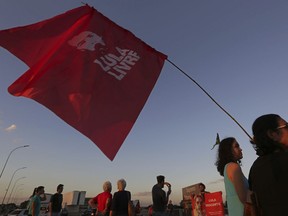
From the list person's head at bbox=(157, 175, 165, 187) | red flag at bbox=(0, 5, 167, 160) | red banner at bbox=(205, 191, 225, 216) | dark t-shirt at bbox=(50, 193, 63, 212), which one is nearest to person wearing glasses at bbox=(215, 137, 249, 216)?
red flag at bbox=(0, 5, 167, 160)

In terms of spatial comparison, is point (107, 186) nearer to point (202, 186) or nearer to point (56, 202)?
point (56, 202)

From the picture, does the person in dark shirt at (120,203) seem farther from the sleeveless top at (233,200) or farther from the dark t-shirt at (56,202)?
the sleeveless top at (233,200)

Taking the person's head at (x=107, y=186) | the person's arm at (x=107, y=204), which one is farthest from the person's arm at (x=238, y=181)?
the person's head at (x=107, y=186)

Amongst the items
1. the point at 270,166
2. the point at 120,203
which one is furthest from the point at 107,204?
the point at 270,166

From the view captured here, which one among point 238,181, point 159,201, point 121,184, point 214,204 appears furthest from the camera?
point 214,204

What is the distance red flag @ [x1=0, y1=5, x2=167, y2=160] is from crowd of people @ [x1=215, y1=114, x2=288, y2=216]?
1.41m

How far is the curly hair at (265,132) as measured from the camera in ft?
7.59

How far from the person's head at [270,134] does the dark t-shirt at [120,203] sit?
15.7ft

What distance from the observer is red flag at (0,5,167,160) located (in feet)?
12.5

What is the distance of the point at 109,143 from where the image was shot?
11.9 feet

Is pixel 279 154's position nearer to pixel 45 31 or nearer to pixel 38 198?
pixel 45 31

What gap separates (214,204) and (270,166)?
9.14 meters

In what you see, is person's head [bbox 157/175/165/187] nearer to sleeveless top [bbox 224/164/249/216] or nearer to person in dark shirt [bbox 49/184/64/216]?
person in dark shirt [bbox 49/184/64/216]

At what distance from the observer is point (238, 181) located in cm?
281
